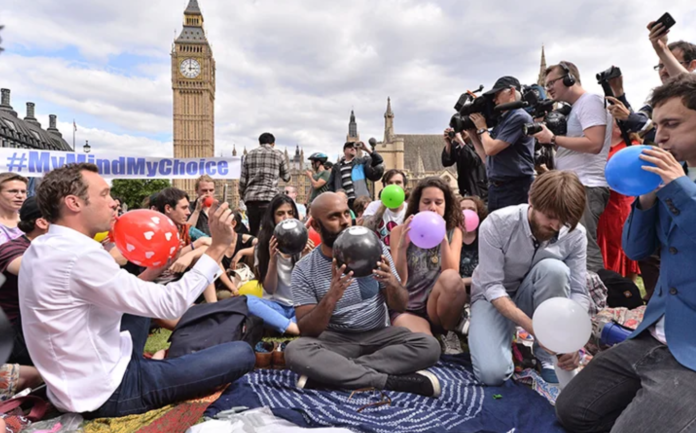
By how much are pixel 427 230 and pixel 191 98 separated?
303 feet

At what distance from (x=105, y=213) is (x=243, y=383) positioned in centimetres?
172

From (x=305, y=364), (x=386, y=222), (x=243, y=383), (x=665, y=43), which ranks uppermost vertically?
(x=665, y=43)

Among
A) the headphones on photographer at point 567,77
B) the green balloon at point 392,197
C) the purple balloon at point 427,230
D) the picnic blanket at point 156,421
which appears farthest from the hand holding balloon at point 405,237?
the headphones on photographer at point 567,77

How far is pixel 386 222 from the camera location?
630 centimetres

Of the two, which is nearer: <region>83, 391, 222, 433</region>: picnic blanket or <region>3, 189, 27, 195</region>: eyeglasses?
<region>83, 391, 222, 433</region>: picnic blanket

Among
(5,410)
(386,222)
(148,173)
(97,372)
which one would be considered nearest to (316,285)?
(97,372)

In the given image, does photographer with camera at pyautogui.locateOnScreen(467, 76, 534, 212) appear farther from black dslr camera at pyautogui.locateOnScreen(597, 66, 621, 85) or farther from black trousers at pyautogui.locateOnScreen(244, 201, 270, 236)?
black trousers at pyautogui.locateOnScreen(244, 201, 270, 236)

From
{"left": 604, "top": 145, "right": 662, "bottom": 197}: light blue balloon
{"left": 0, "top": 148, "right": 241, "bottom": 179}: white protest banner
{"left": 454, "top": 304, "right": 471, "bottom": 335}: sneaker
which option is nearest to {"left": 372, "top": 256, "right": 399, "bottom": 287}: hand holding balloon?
{"left": 454, "top": 304, "right": 471, "bottom": 335}: sneaker

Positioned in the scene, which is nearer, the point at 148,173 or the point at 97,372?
the point at 97,372

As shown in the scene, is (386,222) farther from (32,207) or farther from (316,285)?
(32,207)

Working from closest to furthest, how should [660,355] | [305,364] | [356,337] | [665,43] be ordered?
[660,355]
[305,364]
[356,337]
[665,43]

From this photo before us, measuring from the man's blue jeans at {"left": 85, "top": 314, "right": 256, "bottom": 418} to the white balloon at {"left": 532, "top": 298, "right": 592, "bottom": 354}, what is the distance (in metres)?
2.18

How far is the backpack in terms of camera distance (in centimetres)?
378

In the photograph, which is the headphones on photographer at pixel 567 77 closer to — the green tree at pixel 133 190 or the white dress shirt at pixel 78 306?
the white dress shirt at pixel 78 306
